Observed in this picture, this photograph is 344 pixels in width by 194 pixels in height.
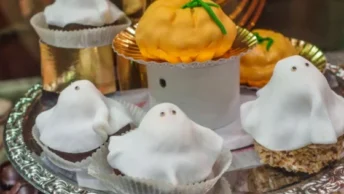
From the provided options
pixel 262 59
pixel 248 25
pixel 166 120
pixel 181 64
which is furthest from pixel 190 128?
pixel 248 25

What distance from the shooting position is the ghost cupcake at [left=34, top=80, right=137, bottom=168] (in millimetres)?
857

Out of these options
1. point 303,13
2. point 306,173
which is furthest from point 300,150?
point 303,13

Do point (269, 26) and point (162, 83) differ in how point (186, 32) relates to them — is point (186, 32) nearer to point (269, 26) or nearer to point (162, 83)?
point (162, 83)

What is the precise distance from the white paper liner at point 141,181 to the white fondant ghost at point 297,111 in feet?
0.22

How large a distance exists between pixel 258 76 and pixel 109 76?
276 mm

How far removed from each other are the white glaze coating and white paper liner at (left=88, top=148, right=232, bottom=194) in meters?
0.30

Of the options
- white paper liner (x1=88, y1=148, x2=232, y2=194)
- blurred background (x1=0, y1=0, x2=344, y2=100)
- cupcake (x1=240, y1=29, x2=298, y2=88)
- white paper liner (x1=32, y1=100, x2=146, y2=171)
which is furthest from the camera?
blurred background (x1=0, y1=0, x2=344, y2=100)

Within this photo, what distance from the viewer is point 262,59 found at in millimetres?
1046

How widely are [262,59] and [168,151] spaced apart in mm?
346

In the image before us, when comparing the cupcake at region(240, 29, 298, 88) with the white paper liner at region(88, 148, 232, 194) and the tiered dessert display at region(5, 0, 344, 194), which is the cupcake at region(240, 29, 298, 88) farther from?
the white paper liner at region(88, 148, 232, 194)

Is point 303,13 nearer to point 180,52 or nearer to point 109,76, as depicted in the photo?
point 109,76

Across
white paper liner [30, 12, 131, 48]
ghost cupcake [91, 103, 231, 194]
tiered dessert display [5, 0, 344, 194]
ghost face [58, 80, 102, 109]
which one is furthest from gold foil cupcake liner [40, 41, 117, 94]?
ghost cupcake [91, 103, 231, 194]

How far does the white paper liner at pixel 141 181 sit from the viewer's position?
2.46 ft

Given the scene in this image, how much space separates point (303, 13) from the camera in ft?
4.70
